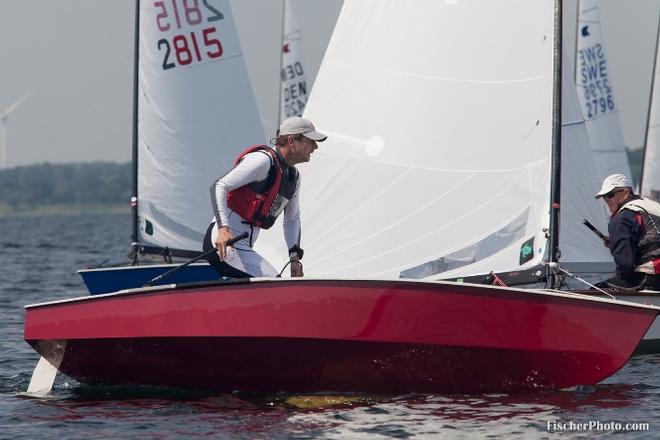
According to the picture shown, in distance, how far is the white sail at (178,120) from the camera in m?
17.4

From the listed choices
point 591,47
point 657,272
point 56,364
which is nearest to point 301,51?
point 591,47

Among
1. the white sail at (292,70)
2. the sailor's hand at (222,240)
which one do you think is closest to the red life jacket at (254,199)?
the sailor's hand at (222,240)

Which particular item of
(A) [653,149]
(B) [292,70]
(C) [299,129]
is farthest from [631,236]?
(B) [292,70]

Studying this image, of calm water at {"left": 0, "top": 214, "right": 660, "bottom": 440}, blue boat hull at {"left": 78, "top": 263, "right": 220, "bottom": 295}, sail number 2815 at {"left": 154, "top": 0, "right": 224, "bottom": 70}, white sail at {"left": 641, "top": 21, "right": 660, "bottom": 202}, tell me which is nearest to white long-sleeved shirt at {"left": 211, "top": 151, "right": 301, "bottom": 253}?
calm water at {"left": 0, "top": 214, "right": 660, "bottom": 440}

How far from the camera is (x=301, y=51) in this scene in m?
30.4

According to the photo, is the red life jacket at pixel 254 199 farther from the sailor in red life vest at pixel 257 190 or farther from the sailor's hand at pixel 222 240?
the sailor's hand at pixel 222 240

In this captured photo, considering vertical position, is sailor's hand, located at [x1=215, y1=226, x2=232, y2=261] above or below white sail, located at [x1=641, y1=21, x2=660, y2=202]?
below

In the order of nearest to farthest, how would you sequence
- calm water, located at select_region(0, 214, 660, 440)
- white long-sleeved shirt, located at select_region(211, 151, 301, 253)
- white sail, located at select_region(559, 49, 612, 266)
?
calm water, located at select_region(0, 214, 660, 440) → white long-sleeved shirt, located at select_region(211, 151, 301, 253) → white sail, located at select_region(559, 49, 612, 266)

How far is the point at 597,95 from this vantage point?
24.0 meters

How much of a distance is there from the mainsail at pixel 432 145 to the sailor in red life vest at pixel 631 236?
4.88ft

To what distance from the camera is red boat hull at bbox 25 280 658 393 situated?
829 cm

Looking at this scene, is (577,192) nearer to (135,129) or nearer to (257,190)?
(257,190)

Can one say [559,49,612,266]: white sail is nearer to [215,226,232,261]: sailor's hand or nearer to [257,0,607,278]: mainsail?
[257,0,607,278]: mainsail

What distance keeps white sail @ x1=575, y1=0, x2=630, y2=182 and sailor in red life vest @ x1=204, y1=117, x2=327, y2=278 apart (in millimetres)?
13889
